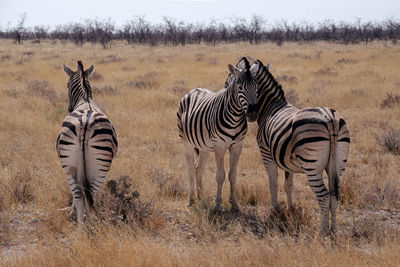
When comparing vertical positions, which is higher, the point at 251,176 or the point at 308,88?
the point at 308,88

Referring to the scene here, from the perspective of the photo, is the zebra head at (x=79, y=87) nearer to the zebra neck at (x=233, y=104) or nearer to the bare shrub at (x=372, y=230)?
the zebra neck at (x=233, y=104)

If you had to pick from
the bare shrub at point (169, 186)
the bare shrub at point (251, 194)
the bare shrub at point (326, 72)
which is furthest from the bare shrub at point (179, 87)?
the bare shrub at point (251, 194)

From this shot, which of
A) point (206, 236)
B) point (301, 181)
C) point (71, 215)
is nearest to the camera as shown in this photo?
point (206, 236)

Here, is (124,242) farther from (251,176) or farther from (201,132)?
(251,176)

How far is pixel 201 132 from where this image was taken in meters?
5.56

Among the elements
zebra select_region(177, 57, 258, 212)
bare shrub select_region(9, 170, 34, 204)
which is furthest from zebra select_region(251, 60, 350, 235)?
bare shrub select_region(9, 170, 34, 204)

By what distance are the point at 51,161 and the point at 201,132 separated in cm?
332

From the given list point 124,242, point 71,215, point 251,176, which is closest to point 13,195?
point 71,215

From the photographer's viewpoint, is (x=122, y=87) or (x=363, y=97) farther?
(x=122, y=87)

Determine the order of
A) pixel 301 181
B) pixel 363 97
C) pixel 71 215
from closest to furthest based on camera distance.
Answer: pixel 71 215, pixel 301 181, pixel 363 97

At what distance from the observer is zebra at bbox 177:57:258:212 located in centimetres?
490

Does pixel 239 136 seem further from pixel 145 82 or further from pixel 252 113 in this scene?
pixel 145 82

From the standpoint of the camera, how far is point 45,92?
44.8 ft

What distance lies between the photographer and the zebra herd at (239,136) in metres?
4.13
